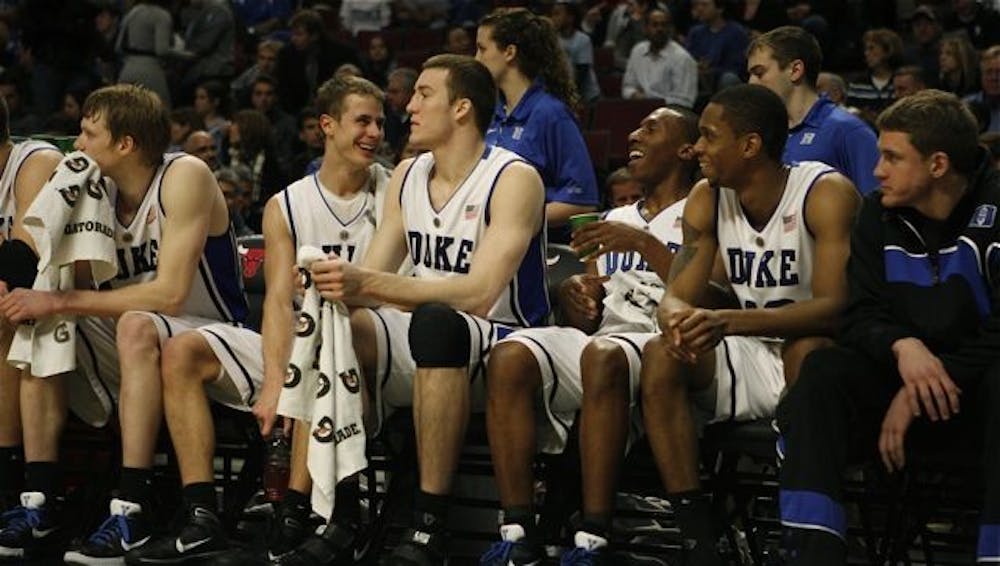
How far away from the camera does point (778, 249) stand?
553 centimetres

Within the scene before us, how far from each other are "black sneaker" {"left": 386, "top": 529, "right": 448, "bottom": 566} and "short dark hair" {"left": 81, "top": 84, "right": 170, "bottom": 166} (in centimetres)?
172

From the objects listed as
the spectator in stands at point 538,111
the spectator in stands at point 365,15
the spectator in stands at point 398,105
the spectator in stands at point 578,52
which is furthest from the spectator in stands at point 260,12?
the spectator in stands at point 538,111

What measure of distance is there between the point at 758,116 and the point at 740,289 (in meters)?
0.55

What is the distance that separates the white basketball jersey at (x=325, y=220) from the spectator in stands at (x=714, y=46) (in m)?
7.81

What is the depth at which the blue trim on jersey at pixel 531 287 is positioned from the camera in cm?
597

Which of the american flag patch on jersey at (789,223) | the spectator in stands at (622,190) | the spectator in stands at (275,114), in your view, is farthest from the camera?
the spectator in stands at (275,114)

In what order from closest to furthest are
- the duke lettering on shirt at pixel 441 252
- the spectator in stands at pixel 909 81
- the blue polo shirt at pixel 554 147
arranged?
the duke lettering on shirt at pixel 441 252 → the blue polo shirt at pixel 554 147 → the spectator in stands at pixel 909 81

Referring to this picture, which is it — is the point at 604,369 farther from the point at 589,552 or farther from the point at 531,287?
the point at 531,287

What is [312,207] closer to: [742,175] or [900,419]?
[742,175]

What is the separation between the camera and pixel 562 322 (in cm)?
643

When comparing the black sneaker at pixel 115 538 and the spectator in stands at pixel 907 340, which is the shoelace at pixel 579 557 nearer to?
the spectator in stands at pixel 907 340

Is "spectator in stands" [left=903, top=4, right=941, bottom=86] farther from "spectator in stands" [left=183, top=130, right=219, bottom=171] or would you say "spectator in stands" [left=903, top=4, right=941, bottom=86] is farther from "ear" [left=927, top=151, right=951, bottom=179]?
"ear" [left=927, top=151, right=951, bottom=179]

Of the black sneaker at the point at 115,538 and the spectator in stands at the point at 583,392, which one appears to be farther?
the black sneaker at the point at 115,538

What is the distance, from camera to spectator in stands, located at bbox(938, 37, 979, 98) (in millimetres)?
11617
